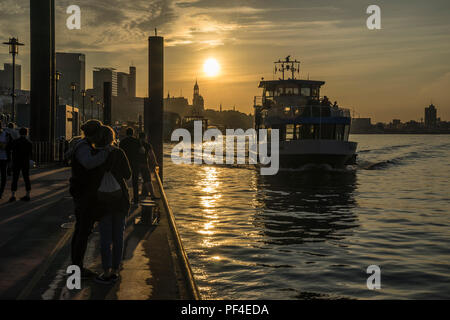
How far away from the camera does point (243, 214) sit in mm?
17797

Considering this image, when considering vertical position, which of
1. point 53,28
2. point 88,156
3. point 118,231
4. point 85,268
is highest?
point 53,28

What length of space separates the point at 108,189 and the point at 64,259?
6.72ft

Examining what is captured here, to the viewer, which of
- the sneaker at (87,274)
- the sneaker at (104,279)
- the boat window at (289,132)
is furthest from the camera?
the boat window at (289,132)

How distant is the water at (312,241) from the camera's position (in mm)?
9055

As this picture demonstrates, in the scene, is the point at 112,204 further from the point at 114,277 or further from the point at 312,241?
the point at 312,241

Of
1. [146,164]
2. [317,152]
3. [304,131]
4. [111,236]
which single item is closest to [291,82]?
[304,131]

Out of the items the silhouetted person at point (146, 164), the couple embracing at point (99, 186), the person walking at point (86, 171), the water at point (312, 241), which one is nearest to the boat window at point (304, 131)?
the water at point (312, 241)

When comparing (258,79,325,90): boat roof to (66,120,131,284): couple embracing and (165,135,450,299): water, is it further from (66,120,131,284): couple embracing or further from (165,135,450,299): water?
(66,120,131,284): couple embracing

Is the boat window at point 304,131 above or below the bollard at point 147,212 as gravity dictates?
above

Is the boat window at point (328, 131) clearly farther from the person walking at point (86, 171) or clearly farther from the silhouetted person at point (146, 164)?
the person walking at point (86, 171)

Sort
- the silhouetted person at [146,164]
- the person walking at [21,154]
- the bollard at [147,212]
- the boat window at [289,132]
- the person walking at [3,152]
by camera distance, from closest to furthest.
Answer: the bollard at [147,212]
the person walking at [21,154]
the person walking at [3,152]
the silhouetted person at [146,164]
the boat window at [289,132]
